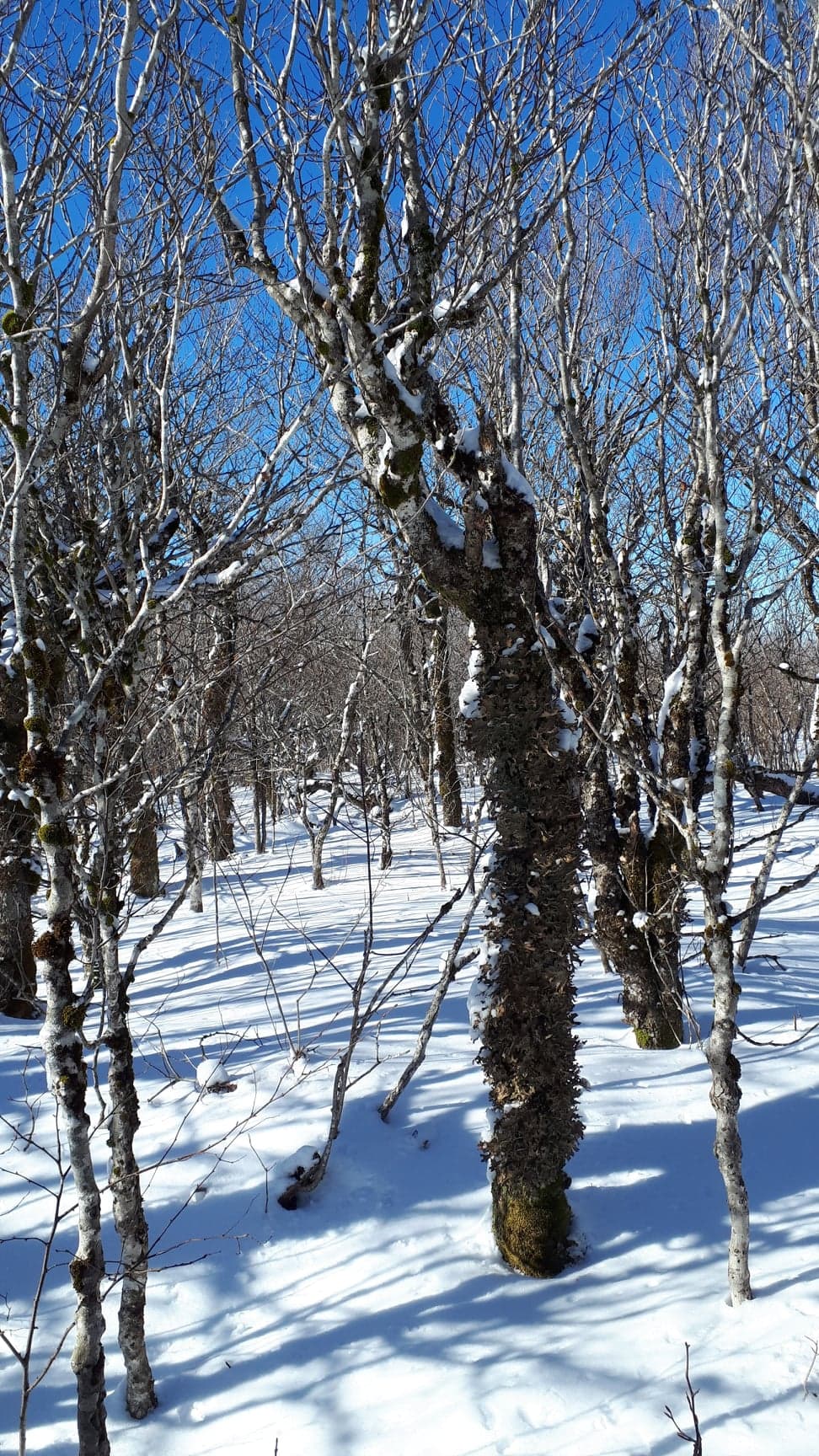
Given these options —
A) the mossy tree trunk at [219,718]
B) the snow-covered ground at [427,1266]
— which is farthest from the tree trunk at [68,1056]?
the mossy tree trunk at [219,718]

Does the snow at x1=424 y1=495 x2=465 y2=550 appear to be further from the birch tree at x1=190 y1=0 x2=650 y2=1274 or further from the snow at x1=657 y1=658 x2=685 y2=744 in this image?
the snow at x1=657 y1=658 x2=685 y2=744

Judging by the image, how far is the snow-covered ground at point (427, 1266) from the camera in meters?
3.00

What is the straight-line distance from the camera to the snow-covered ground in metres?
3.00

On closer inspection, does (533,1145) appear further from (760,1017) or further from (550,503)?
(550,503)

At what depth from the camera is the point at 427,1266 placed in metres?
3.73

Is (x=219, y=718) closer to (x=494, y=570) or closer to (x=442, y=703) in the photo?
(x=442, y=703)

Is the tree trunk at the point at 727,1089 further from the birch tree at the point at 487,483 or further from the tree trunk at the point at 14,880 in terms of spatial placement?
the tree trunk at the point at 14,880

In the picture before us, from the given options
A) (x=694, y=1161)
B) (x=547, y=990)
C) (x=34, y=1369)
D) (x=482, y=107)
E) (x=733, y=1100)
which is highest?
(x=482, y=107)

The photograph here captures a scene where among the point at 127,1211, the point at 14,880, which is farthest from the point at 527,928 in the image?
the point at 14,880

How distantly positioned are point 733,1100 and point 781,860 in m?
9.67

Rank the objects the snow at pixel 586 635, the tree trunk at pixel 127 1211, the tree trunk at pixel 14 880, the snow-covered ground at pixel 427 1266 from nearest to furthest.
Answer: the snow-covered ground at pixel 427 1266 → the tree trunk at pixel 127 1211 → the snow at pixel 586 635 → the tree trunk at pixel 14 880

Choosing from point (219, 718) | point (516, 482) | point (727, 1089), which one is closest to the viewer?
point (727, 1089)

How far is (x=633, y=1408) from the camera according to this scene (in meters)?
2.91

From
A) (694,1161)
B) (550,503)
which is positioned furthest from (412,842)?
(694,1161)
